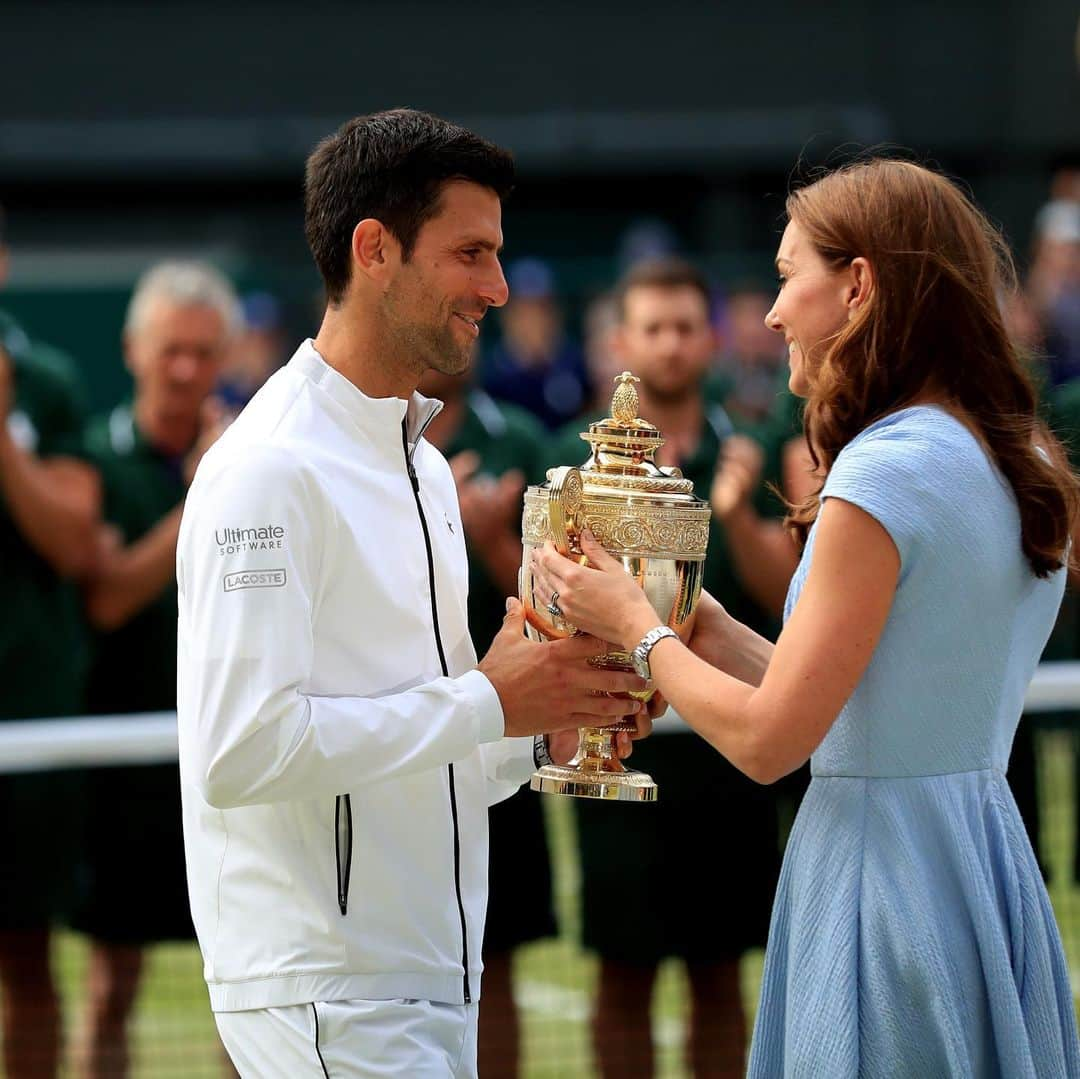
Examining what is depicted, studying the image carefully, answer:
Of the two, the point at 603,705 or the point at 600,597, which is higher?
the point at 600,597

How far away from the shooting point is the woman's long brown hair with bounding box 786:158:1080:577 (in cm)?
260

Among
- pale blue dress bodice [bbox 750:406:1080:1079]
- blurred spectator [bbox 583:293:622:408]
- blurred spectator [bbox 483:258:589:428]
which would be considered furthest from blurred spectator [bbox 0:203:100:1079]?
blurred spectator [bbox 483:258:589:428]

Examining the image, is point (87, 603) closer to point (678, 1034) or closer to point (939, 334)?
point (678, 1034)

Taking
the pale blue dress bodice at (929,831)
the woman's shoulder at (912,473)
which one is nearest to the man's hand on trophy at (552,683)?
the pale blue dress bodice at (929,831)

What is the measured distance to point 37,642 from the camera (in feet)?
16.9

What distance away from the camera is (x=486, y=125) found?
622 inches

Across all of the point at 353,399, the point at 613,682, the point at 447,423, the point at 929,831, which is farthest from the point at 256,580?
the point at 447,423

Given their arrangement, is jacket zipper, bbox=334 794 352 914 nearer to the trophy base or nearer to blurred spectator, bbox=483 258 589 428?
the trophy base

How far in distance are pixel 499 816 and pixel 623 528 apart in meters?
2.46

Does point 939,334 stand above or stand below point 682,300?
below

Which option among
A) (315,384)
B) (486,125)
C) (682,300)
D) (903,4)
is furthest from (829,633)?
(903,4)

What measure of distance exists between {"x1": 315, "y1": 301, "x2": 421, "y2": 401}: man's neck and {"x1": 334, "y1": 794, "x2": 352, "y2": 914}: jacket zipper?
0.61 metres

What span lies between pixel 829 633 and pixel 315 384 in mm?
846

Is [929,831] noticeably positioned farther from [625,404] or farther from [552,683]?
[625,404]
